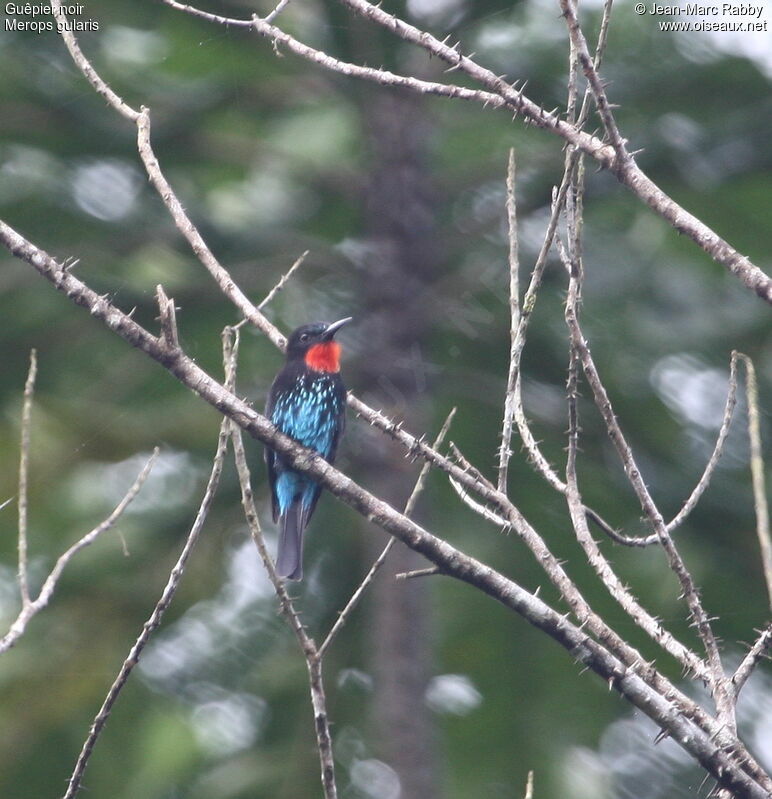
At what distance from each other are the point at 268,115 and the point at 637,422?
2674 millimetres

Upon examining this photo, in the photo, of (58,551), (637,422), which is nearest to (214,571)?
(58,551)

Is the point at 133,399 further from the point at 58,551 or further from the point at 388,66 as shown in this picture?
the point at 388,66

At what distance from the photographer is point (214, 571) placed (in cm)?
671

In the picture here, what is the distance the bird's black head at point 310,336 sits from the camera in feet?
18.0

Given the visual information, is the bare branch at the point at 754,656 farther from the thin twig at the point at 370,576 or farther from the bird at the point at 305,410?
the bird at the point at 305,410

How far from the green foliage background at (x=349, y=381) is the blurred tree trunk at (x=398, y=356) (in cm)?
10

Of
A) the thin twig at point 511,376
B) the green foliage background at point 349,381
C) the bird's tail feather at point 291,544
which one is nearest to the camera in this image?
the thin twig at point 511,376

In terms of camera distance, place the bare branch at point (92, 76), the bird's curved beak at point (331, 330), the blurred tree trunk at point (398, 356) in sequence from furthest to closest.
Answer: the blurred tree trunk at point (398, 356) < the bird's curved beak at point (331, 330) < the bare branch at point (92, 76)

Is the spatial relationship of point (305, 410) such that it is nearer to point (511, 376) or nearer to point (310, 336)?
point (310, 336)

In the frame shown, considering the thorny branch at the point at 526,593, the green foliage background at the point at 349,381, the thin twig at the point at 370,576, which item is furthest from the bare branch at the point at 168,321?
the green foliage background at the point at 349,381

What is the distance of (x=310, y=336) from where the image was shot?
5594 millimetres

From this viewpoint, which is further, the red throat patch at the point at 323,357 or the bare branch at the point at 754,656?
the red throat patch at the point at 323,357

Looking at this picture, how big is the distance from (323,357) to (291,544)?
0.89 meters

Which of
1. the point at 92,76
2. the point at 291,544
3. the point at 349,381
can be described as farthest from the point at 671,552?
the point at 349,381
